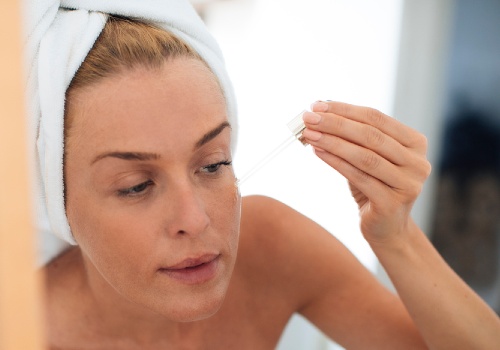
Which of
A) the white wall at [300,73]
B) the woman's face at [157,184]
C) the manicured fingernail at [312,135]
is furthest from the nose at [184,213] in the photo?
the white wall at [300,73]

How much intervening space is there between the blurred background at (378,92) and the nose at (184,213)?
0.34m

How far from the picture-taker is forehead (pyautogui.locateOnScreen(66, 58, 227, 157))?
0.65m

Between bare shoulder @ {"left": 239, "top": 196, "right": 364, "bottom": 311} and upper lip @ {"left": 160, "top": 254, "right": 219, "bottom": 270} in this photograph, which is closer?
upper lip @ {"left": 160, "top": 254, "right": 219, "bottom": 270}

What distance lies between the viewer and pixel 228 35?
1.17m

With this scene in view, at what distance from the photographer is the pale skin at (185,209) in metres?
0.66

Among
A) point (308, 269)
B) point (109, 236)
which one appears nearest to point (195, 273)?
point (109, 236)

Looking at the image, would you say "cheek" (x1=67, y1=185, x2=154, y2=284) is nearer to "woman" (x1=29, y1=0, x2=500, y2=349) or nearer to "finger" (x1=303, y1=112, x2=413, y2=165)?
"woman" (x1=29, y1=0, x2=500, y2=349)

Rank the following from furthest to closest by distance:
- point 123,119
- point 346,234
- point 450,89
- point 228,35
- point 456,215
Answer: point 456,215 → point 450,89 → point 346,234 → point 228,35 → point 123,119

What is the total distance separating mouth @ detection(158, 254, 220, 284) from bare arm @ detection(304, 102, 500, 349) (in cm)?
19

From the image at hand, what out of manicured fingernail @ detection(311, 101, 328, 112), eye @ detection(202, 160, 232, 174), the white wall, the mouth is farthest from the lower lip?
the white wall

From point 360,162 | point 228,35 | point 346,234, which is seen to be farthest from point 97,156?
point 346,234

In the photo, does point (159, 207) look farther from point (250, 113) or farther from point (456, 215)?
point (456, 215)

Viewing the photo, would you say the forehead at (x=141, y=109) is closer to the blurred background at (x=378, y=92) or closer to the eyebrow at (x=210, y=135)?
the eyebrow at (x=210, y=135)

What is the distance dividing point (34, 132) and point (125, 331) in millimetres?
371
